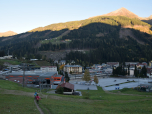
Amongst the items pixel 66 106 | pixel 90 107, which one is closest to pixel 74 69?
pixel 90 107

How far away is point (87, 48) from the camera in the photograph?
198 m

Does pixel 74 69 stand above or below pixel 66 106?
below

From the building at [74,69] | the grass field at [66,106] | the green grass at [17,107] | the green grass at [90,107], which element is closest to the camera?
the green grass at [17,107]

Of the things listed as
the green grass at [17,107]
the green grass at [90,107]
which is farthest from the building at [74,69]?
the green grass at [17,107]

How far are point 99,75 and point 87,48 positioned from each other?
93.9 metres

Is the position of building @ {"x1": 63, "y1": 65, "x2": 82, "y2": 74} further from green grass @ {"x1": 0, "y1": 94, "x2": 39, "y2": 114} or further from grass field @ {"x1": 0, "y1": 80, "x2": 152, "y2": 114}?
green grass @ {"x1": 0, "y1": 94, "x2": 39, "y2": 114}

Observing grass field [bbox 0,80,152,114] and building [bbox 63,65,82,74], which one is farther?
building [bbox 63,65,82,74]

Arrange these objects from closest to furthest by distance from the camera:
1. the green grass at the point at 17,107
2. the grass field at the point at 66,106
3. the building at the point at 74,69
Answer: the green grass at the point at 17,107, the grass field at the point at 66,106, the building at the point at 74,69

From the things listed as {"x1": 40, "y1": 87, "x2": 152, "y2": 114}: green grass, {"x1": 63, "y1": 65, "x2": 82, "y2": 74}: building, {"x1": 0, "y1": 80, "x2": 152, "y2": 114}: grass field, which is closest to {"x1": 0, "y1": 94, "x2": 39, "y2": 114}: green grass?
{"x1": 0, "y1": 80, "x2": 152, "y2": 114}: grass field

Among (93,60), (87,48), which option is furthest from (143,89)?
(87,48)

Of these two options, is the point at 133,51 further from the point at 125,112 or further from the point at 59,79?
the point at 125,112

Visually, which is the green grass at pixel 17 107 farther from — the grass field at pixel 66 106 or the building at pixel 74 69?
the building at pixel 74 69

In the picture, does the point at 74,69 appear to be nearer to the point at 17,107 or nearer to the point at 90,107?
the point at 90,107

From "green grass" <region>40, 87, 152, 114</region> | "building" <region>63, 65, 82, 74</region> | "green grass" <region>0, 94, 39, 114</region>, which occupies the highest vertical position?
"green grass" <region>0, 94, 39, 114</region>
